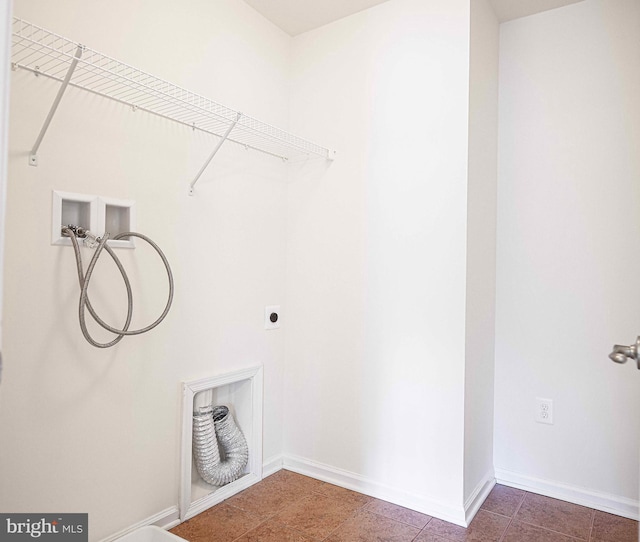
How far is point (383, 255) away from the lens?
2.28m

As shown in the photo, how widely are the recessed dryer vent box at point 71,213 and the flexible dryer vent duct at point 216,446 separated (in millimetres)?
929

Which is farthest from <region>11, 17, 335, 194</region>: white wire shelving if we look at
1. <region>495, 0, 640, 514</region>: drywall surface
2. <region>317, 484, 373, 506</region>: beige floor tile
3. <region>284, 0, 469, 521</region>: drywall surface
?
<region>317, 484, 373, 506</region>: beige floor tile

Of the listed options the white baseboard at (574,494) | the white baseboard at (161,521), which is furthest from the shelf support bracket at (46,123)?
the white baseboard at (574,494)

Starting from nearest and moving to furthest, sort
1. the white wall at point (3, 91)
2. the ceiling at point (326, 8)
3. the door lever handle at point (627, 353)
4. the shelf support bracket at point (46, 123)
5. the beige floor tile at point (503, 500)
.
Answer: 1. the white wall at point (3, 91)
2. the door lever handle at point (627, 353)
3. the shelf support bracket at point (46, 123)
4. the beige floor tile at point (503, 500)
5. the ceiling at point (326, 8)

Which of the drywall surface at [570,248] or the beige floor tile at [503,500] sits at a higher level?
the drywall surface at [570,248]

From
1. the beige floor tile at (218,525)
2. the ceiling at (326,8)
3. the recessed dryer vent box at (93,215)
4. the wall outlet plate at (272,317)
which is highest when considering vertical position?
the ceiling at (326,8)

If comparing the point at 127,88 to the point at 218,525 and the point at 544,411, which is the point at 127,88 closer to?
the point at 218,525

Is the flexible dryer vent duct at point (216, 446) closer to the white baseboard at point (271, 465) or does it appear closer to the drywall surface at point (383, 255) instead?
the white baseboard at point (271, 465)

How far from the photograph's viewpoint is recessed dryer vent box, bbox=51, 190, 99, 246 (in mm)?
1568

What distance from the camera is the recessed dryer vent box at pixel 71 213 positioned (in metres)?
1.57

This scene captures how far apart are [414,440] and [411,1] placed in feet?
6.56
